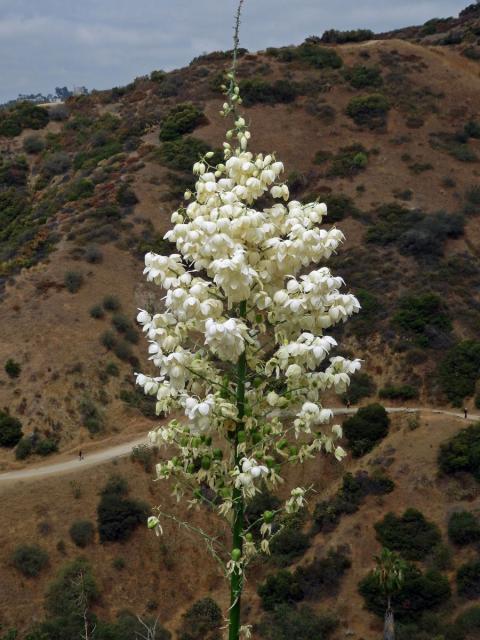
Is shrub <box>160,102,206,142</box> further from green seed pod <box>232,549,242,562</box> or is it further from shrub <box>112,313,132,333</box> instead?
green seed pod <box>232,549,242,562</box>

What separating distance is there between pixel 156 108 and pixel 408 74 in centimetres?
2562

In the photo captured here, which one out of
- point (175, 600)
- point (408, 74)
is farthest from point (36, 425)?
point (408, 74)

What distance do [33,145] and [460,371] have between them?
2128 inches

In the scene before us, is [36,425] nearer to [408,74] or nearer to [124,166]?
[124,166]

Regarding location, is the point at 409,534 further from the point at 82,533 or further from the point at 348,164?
the point at 348,164

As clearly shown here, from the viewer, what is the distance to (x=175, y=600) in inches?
1379

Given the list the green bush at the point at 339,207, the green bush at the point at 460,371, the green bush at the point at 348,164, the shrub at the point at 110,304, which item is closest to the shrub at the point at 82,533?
the shrub at the point at 110,304

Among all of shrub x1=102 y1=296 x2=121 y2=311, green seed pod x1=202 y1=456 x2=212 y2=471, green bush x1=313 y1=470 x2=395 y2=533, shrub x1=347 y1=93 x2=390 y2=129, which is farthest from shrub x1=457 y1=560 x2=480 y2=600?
shrub x1=347 y1=93 x2=390 y2=129

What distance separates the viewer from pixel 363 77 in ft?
258

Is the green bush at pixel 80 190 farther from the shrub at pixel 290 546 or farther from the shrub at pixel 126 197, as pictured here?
the shrub at pixel 290 546

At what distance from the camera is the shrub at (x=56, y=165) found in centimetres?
7562

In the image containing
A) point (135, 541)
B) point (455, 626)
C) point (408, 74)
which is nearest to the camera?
point (455, 626)

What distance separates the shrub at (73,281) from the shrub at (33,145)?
1301 inches

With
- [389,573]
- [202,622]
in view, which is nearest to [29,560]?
[202,622]
